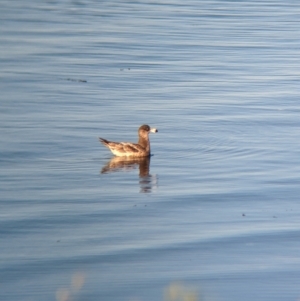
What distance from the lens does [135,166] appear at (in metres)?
14.3

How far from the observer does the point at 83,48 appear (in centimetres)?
2402

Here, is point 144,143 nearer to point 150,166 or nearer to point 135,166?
point 135,166

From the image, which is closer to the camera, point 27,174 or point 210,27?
point 27,174

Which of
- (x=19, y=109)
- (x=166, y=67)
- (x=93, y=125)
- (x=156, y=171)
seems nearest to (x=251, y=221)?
(x=156, y=171)

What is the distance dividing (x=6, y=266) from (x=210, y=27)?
2026 centimetres

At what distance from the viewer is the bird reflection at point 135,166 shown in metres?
12.9

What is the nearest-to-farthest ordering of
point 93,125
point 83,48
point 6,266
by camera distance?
point 6,266 < point 93,125 < point 83,48

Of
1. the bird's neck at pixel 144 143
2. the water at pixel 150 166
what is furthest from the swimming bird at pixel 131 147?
the water at pixel 150 166

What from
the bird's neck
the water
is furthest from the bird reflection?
the bird's neck

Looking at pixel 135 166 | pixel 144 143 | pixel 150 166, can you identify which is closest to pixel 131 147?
pixel 144 143

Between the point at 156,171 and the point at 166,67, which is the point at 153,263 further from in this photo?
the point at 166,67

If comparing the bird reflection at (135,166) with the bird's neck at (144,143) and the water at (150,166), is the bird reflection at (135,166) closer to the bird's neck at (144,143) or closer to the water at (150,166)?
the water at (150,166)

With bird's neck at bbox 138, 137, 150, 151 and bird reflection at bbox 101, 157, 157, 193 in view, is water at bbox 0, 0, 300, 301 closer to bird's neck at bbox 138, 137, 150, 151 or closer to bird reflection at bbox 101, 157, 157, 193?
bird reflection at bbox 101, 157, 157, 193

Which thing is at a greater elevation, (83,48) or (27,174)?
(83,48)
